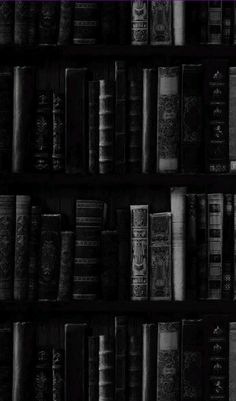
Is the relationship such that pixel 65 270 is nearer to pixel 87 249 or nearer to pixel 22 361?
pixel 87 249

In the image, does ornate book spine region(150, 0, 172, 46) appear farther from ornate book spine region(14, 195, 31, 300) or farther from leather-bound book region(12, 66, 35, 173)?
ornate book spine region(14, 195, 31, 300)

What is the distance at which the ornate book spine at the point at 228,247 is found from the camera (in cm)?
174

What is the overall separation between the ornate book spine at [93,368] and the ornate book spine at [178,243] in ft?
0.65

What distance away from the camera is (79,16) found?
1.74 metres

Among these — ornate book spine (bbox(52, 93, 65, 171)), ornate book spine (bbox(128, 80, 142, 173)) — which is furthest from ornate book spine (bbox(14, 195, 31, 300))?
ornate book spine (bbox(128, 80, 142, 173))

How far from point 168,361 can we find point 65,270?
0.29 meters

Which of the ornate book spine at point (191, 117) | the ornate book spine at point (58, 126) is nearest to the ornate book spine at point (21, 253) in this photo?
the ornate book spine at point (58, 126)

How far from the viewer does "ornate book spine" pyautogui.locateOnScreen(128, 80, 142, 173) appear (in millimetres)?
1742

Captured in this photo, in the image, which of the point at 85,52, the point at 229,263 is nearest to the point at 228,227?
the point at 229,263

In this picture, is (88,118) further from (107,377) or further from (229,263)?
(107,377)

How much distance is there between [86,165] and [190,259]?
0.30 metres

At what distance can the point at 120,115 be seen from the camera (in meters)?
1.73

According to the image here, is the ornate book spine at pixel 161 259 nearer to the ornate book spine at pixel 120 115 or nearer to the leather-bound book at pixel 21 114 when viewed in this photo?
the ornate book spine at pixel 120 115

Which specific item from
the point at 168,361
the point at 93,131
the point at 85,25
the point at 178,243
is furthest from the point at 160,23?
the point at 168,361
